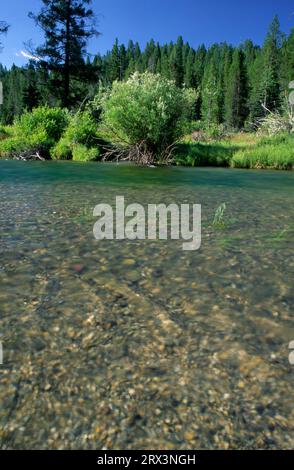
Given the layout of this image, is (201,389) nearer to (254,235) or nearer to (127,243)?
(127,243)

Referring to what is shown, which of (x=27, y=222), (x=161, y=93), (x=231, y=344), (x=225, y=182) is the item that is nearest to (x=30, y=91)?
(x=161, y=93)

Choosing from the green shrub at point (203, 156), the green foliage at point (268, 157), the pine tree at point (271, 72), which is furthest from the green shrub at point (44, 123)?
the pine tree at point (271, 72)

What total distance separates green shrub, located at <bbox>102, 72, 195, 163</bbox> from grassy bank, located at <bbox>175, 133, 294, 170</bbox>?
1313mm

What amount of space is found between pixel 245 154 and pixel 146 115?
613 centimetres

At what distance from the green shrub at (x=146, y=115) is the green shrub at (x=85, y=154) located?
1602 millimetres

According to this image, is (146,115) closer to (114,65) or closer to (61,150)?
(61,150)

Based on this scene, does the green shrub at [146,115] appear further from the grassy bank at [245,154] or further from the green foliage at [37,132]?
the green foliage at [37,132]

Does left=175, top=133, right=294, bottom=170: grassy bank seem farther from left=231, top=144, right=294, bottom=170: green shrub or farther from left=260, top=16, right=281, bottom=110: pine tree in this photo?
left=260, top=16, right=281, bottom=110: pine tree

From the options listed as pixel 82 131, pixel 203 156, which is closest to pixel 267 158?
pixel 203 156

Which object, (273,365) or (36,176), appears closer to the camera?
(273,365)

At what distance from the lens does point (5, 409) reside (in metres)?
1.99

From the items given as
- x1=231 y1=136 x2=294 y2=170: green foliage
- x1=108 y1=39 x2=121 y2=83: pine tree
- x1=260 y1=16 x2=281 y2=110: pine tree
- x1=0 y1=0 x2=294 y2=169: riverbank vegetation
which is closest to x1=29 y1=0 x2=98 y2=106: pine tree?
x1=0 y1=0 x2=294 y2=169: riverbank vegetation

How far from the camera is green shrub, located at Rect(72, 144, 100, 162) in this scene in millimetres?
21578

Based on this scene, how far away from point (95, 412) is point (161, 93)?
20.8 meters
